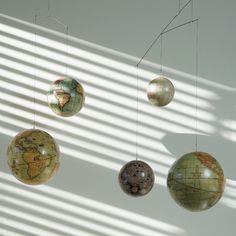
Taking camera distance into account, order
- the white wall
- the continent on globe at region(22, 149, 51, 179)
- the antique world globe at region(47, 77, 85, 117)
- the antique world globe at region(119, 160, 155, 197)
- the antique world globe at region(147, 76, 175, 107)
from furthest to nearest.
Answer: the white wall → the antique world globe at region(147, 76, 175, 107) → the antique world globe at region(47, 77, 85, 117) → the antique world globe at region(119, 160, 155, 197) → the continent on globe at region(22, 149, 51, 179)

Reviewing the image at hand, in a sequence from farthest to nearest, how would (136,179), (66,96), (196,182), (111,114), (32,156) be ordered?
1. (111,114)
2. (66,96)
3. (136,179)
4. (32,156)
5. (196,182)

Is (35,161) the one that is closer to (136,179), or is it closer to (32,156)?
(32,156)

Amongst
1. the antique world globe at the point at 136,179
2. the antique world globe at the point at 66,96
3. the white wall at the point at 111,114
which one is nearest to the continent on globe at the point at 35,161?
the antique world globe at the point at 136,179

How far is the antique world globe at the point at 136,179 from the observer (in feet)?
13.7

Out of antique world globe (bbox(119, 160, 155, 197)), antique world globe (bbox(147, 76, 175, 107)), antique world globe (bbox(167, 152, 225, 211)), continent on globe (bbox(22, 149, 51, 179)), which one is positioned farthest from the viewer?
antique world globe (bbox(147, 76, 175, 107))

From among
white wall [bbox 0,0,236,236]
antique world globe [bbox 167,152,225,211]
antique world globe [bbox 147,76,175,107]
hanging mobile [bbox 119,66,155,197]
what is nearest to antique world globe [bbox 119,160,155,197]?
hanging mobile [bbox 119,66,155,197]

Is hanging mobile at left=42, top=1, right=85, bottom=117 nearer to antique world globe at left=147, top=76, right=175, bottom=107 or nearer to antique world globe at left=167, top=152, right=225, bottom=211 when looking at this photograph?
antique world globe at left=147, top=76, right=175, bottom=107

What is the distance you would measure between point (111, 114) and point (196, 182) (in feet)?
11.0

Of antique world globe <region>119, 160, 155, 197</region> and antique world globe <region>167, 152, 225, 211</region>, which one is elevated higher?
antique world globe <region>119, 160, 155, 197</region>

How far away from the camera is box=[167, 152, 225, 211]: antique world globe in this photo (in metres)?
2.82

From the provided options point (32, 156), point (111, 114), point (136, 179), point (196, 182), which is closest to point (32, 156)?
point (32, 156)

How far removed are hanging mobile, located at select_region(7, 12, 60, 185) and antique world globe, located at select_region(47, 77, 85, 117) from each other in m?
1.37

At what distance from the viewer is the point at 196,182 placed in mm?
2811

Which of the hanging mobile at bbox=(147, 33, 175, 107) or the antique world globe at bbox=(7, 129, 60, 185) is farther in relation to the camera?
the hanging mobile at bbox=(147, 33, 175, 107)
